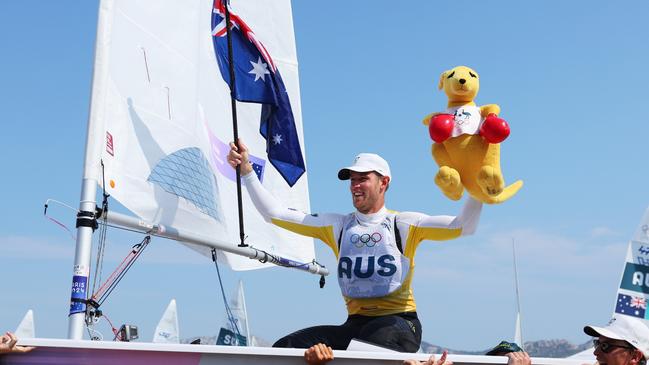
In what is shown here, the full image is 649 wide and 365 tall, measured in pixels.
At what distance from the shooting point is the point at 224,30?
312 inches

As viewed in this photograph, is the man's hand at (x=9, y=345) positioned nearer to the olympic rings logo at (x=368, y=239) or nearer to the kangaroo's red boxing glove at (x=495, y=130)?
the olympic rings logo at (x=368, y=239)

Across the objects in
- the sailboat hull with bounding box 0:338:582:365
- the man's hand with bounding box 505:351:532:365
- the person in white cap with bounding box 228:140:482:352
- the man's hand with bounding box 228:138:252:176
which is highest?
the man's hand with bounding box 228:138:252:176

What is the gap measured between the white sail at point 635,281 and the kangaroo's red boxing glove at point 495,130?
15.2 meters

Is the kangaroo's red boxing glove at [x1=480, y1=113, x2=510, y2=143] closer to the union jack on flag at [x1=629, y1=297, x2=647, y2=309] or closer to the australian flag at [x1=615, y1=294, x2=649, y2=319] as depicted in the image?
the australian flag at [x1=615, y1=294, x2=649, y2=319]

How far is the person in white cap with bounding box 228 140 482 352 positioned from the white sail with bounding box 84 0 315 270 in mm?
2139

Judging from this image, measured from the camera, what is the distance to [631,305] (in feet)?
60.8

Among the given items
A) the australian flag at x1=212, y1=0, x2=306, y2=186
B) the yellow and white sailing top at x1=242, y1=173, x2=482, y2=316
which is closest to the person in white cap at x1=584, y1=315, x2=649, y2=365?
the yellow and white sailing top at x1=242, y1=173, x2=482, y2=316

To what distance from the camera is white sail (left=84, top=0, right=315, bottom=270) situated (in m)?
6.53

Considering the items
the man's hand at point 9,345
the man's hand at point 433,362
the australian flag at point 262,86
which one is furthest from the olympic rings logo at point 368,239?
the australian flag at point 262,86

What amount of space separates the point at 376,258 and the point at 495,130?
1057mm

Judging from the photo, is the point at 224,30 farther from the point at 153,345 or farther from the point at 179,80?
the point at 153,345

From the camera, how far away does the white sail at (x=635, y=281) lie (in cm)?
1853

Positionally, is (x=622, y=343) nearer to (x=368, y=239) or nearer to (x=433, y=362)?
(x=433, y=362)

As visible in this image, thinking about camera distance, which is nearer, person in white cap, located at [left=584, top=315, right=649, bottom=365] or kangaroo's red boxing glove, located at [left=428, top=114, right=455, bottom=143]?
person in white cap, located at [left=584, top=315, right=649, bottom=365]
